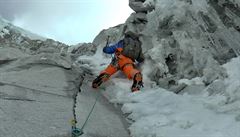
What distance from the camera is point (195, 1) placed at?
1465 centimetres

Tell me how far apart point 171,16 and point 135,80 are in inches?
117

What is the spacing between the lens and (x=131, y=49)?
15.3 meters

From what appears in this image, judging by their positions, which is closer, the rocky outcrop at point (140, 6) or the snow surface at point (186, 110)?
the snow surface at point (186, 110)

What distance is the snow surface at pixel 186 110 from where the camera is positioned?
29.4ft

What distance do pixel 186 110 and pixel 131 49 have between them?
5422 mm

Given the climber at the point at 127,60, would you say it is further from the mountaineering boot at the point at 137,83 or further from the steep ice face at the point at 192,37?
the steep ice face at the point at 192,37

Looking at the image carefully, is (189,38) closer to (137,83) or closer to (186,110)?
(137,83)

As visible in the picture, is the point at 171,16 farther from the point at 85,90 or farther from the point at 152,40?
the point at 85,90

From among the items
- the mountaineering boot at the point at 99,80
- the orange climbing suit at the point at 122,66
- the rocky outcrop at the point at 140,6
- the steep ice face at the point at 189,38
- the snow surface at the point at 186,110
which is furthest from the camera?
the rocky outcrop at the point at 140,6

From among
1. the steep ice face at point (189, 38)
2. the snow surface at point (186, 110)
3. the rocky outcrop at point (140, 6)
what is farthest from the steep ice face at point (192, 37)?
the rocky outcrop at point (140, 6)

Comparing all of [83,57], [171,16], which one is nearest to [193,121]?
[171,16]

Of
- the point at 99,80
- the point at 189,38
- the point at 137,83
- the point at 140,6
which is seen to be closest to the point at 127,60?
the point at 99,80

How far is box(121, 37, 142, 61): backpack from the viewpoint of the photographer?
49.9 ft

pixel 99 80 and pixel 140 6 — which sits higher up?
pixel 140 6
